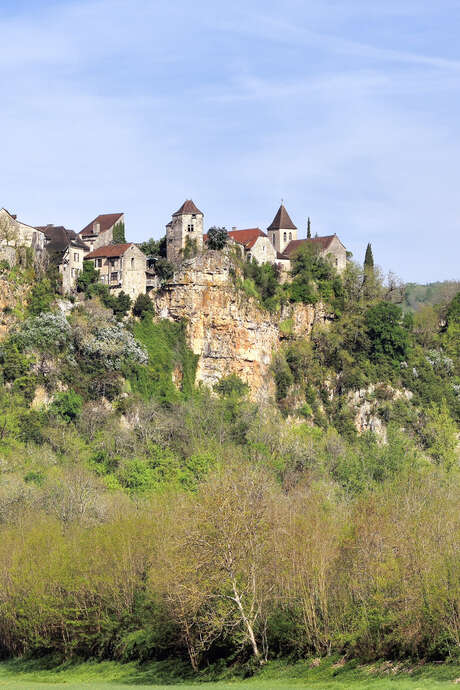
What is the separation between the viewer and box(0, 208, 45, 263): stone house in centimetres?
10581

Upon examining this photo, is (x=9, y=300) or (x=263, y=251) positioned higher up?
(x=263, y=251)

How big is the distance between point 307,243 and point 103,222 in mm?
19137

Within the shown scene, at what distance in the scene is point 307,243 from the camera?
120500 millimetres

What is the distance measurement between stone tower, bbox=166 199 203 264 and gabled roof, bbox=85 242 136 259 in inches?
158

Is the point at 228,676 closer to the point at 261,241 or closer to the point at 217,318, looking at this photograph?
the point at 217,318

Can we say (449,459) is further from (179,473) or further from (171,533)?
(171,533)

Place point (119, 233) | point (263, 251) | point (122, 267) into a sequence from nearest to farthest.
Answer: point (122, 267), point (119, 233), point (263, 251)

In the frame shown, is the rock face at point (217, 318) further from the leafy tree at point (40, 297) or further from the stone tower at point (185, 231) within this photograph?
the leafy tree at point (40, 297)

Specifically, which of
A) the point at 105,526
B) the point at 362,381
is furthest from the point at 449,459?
the point at 105,526

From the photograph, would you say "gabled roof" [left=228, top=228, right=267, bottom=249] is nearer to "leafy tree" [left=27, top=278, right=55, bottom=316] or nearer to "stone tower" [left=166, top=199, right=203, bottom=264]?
"stone tower" [left=166, top=199, right=203, bottom=264]

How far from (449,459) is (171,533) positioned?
48.2 m

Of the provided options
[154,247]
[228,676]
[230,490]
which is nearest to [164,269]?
[154,247]

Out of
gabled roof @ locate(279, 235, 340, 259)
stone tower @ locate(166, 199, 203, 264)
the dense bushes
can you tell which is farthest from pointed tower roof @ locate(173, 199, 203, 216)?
the dense bushes

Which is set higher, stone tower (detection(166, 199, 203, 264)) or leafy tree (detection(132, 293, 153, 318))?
stone tower (detection(166, 199, 203, 264))
